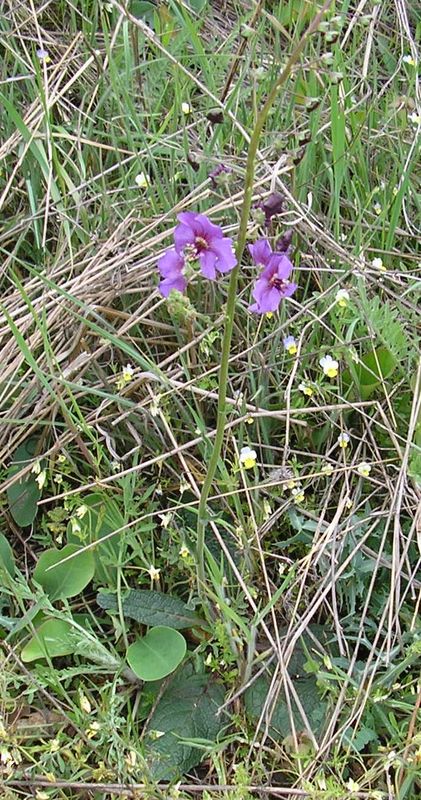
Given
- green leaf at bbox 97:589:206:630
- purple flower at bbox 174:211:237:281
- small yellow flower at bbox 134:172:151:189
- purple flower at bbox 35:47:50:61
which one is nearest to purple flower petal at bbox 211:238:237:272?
purple flower at bbox 174:211:237:281

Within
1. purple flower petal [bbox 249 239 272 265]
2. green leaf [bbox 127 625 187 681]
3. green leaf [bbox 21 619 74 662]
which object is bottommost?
green leaf [bbox 127 625 187 681]

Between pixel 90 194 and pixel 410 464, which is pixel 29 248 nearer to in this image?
pixel 90 194

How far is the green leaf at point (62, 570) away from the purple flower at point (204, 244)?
61 cm

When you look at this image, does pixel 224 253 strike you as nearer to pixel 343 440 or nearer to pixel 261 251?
pixel 261 251

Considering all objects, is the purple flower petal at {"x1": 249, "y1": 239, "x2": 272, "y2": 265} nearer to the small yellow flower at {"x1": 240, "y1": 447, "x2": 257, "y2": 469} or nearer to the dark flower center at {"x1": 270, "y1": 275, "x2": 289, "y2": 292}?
the dark flower center at {"x1": 270, "y1": 275, "x2": 289, "y2": 292}

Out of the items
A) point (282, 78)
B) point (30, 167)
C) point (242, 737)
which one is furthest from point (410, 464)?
point (30, 167)

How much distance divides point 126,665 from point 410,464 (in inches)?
22.8

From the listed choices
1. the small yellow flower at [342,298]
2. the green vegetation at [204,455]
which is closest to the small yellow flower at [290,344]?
the green vegetation at [204,455]

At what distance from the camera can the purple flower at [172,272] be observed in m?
0.99

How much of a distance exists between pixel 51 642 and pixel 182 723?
0.80ft

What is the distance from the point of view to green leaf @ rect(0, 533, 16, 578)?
55.1 inches

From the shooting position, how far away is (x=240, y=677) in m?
1.30

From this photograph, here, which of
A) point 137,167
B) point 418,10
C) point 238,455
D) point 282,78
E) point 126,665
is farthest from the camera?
point 418,10

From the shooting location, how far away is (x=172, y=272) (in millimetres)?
993
